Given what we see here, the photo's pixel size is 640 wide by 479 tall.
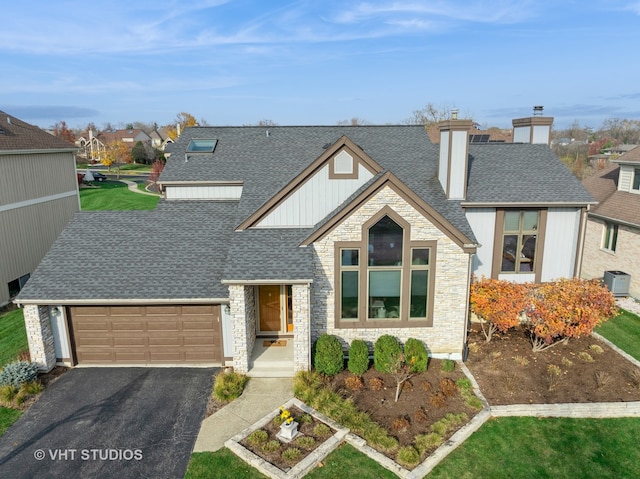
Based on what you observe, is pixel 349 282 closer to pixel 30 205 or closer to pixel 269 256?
pixel 269 256

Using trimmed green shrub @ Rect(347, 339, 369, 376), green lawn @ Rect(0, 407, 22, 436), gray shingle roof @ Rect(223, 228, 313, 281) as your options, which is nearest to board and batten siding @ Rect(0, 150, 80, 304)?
green lawn @ Rect(0, 407, 22, 436)

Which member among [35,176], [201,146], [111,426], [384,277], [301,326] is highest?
[201,146]

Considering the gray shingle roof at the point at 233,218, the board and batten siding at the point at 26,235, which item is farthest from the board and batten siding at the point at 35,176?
the gray shingle roof at the point at 233,218

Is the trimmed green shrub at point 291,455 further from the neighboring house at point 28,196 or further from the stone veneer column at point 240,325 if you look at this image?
the neighboring house at point 28,196

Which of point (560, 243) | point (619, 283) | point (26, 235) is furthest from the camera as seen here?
point (26, 235)

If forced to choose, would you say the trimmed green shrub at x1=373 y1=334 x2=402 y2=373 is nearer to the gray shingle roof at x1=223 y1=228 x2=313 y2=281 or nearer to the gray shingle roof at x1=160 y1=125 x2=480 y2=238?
the gray shingle roof at x1=223 y1=228 x2=313 y2=281

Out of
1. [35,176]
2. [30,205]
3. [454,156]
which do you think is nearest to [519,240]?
[454,156]

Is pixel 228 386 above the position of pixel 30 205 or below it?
below

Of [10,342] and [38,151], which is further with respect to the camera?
[38,151]
